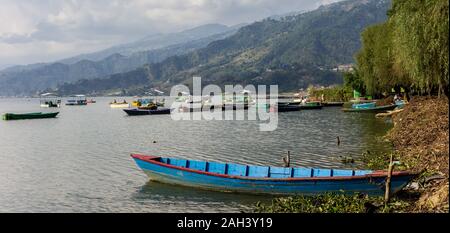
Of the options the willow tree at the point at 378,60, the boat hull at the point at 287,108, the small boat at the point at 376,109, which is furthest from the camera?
the boat hull at the point at 287,108

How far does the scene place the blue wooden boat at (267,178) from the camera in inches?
845

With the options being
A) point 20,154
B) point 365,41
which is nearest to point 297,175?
point 20,154

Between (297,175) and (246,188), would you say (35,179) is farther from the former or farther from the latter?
(297,175)

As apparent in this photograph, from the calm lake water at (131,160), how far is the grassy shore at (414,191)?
2.55 metres

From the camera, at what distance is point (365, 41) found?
81.2 meters

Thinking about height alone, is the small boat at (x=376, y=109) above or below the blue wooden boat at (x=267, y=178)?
above

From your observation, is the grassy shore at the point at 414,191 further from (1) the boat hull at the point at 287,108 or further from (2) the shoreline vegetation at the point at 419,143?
(1) the boat hull at the point at 287,108

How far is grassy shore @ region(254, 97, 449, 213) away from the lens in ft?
60.1

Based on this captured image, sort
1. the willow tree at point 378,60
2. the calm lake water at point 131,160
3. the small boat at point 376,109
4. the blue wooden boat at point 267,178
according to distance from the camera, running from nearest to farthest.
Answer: the blue wooden boat at point 267,178, the calm lake water at point 131,160, the willow tree at point 378,60, the small boat at point 376,109

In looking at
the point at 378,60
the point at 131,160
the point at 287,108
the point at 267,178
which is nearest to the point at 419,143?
the point at 267,178

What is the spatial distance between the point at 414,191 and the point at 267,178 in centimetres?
733

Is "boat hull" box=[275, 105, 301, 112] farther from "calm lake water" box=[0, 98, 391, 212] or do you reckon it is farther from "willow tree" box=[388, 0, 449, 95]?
"willow tree" box=[388, 0, 449, 95]

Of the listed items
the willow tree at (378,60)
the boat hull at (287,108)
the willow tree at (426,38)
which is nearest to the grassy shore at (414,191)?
the willow tree at (426,38)
